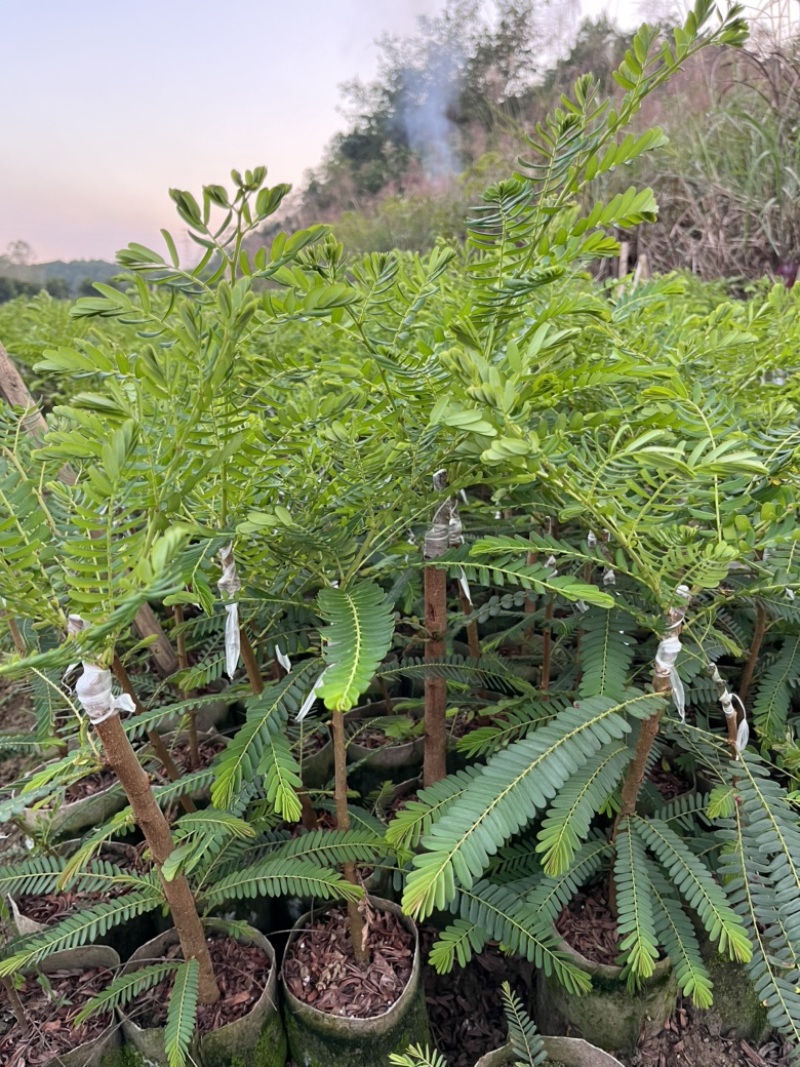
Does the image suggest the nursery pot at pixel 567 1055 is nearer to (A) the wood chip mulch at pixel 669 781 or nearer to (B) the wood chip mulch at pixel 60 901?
(A) the wood chip mulch at pixel 669 781

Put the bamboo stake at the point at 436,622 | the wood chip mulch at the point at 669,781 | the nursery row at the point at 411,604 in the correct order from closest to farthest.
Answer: the nursery row at the point at 411,604 → the bamboo stake at the point at 436,622 → the wood chip mulch at the point at 669,781

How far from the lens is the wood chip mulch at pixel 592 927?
1.04 m

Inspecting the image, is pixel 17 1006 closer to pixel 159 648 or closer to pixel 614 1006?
pixel 159 648

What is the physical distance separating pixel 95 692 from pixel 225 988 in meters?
0.71

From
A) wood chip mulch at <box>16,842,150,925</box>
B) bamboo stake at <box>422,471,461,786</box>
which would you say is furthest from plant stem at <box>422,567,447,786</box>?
wood chip mulch at <box>16,842,150,925</box>

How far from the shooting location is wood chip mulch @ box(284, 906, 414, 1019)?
3.30 feet

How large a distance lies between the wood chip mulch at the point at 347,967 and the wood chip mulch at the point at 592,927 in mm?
269

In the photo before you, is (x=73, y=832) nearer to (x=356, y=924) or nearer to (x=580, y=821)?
(x=356, y=924)

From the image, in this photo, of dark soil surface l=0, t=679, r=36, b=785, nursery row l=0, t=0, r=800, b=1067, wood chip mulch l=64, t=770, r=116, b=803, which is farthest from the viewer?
dark soil surface l=0, t=679, r=36, b=785

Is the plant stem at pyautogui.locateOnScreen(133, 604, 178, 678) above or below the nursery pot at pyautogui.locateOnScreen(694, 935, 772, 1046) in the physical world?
above

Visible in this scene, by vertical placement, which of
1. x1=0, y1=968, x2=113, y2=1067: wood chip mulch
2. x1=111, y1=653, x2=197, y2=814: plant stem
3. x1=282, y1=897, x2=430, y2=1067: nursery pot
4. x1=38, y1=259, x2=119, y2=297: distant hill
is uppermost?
x1=38, y1=259, x2=119, y2=297: distant hill

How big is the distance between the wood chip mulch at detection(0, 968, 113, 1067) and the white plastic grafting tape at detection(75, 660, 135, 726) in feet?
2.39

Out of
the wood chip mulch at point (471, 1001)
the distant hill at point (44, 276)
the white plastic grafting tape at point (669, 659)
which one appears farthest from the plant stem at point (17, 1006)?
the distant hill at point (44, 276)

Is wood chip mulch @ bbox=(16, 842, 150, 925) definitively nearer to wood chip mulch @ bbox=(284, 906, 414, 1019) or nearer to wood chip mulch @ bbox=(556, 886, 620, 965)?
wood chip mulch @ bbox=(284, 906, 414, 1019)
